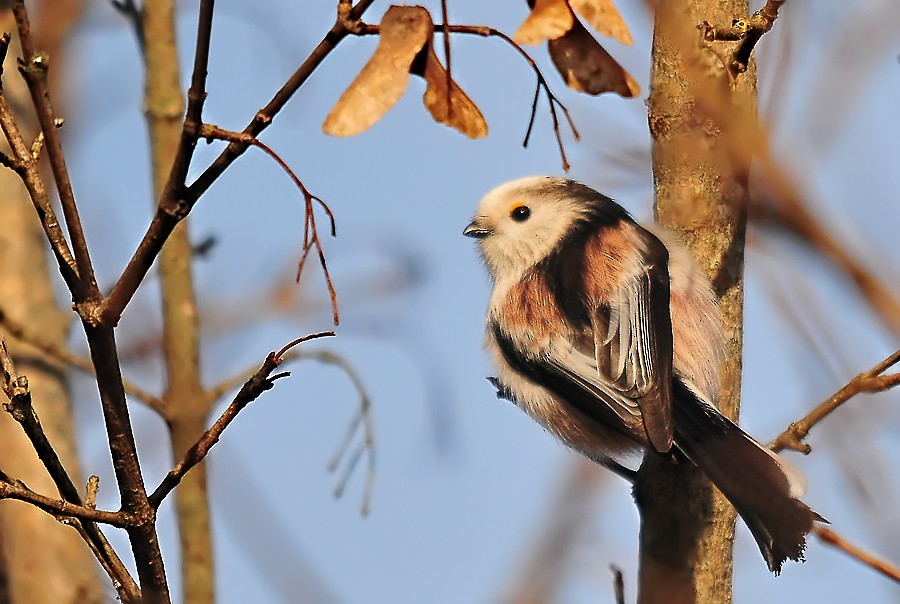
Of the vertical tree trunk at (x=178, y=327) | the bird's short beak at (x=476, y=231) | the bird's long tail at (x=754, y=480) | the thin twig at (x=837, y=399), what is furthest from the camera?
the bird's short beak at (x=476, y=231)

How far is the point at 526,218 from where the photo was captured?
9.91ft

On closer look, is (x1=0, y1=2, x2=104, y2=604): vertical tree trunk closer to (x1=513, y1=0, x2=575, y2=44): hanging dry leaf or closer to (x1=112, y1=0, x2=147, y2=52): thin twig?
(x1=112, y1=0, x2=147, y2=52): thin twig

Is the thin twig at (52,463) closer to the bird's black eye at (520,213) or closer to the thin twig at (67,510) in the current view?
the thin twig at (67,510)

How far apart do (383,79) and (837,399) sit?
1.02 meters

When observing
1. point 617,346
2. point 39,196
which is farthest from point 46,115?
point 617,346

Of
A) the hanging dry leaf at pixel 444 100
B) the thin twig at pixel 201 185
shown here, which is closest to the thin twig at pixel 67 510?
the thin twig at pixel 201 185

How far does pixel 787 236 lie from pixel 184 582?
6.25 ft

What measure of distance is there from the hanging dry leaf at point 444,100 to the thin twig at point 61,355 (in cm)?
164

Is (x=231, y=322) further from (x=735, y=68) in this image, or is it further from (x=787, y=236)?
(x=787, y=236)

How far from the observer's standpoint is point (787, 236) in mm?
1227

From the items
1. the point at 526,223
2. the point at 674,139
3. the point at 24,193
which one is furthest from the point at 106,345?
the point at 24,193

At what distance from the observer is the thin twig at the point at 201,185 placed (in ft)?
4.14

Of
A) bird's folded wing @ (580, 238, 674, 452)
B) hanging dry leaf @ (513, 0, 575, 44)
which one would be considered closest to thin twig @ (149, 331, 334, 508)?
hanging dry leaf @ (513, 0, 575, 44)

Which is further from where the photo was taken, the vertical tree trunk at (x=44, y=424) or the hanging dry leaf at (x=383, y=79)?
the vertical tree trunk at (x=44, y=424)
